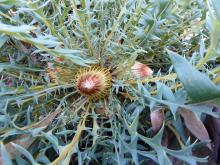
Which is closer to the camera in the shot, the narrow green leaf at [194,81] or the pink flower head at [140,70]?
the narrow green leaf at [194,81]

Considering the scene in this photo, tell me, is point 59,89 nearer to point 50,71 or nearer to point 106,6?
point 50,71

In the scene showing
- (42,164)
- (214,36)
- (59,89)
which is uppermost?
(214,36)

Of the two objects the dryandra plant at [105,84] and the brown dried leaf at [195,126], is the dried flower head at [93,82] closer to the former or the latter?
the dryandra plant at [105,84]

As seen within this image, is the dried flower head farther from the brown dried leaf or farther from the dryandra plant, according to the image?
the brown dried leaf

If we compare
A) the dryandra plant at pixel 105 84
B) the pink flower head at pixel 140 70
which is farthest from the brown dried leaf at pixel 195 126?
the pink flower head at pixel 140 70

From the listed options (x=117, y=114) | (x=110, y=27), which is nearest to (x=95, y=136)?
(x=117, y=114)

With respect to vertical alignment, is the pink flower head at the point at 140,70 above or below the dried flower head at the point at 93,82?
above
